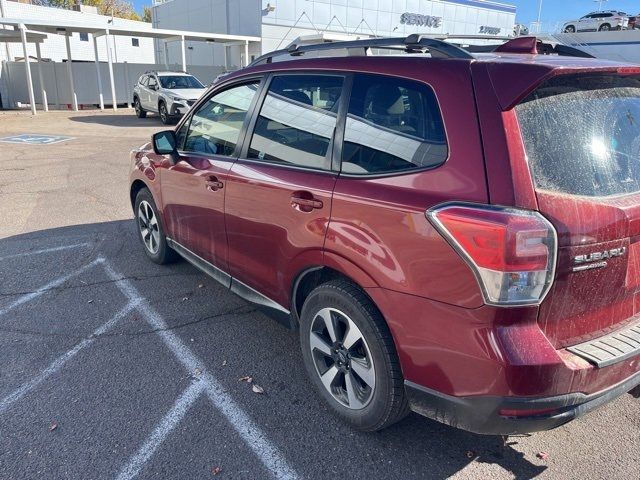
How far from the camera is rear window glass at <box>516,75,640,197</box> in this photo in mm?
2037

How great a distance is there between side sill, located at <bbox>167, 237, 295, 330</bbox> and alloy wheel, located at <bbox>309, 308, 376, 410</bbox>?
339mm

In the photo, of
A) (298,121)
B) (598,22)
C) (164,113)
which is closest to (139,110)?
(164,113)

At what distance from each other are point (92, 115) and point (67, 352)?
22.3m

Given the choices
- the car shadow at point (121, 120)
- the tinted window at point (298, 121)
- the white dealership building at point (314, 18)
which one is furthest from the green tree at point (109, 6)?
the tinted window at point (298, 121)

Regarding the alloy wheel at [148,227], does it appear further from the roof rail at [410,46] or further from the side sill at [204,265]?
the roof rail at [410,46]

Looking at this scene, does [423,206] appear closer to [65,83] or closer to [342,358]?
[342,358]

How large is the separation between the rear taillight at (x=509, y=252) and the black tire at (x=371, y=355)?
61 centimetres

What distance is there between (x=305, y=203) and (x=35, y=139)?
15.7 m

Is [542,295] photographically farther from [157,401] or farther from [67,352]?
[67,352]

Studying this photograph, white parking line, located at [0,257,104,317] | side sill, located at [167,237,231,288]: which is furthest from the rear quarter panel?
white parking line, located at [0,257,104,317]

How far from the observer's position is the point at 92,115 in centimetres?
2297

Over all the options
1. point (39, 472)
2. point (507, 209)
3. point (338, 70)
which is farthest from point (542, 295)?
point (39, 472)

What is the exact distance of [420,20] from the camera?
33.2 metres

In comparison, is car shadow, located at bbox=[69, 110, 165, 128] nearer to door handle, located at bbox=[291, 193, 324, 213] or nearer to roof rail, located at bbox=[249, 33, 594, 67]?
roof rail, located at bbox=[249, 33, 594, 67]
